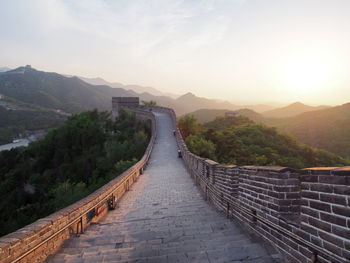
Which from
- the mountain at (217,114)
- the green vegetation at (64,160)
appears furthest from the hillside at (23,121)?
the mountain at (217,114)

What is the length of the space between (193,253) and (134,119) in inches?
1307

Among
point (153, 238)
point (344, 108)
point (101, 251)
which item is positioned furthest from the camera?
point (344, 108)

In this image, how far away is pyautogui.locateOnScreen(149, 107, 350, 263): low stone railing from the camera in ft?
6.86

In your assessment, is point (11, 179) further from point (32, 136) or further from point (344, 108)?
point (344, 108)

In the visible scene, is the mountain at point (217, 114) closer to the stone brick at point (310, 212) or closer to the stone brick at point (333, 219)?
the stone brick at point (310, 212)

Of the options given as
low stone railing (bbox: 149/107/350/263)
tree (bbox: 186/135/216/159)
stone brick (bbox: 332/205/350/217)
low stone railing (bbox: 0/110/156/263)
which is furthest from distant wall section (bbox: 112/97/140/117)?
stone brick (bbox: 332/205/350/217)

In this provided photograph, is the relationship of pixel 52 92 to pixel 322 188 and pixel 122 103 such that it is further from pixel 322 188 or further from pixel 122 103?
pixel 322 188

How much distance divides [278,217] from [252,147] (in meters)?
31.1

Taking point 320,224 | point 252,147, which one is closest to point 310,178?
point 320,224

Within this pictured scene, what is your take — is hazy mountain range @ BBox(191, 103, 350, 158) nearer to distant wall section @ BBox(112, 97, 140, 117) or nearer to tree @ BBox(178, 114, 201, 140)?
distant wall section @ BBox(112, 97, 140, 117)

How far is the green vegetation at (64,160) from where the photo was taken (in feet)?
78.7

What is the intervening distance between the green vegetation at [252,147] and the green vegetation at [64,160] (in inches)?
210

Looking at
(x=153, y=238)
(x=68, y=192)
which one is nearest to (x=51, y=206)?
(x=68, y=192)

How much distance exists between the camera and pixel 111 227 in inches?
197
